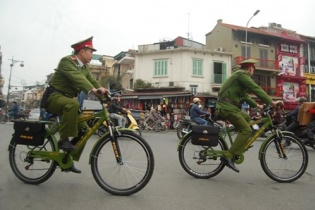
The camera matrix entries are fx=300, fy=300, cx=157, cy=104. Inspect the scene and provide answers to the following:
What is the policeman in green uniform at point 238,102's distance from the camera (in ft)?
15.1

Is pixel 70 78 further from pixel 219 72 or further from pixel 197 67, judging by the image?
pixel 219 72

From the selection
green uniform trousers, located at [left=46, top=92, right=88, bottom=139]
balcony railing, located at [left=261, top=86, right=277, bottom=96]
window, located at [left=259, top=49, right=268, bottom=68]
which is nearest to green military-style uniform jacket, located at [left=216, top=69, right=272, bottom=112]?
green uniform trousers, located at [left=46, top=92, right=88, bottom=139]

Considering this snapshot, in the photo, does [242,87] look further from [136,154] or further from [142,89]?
[142,89]

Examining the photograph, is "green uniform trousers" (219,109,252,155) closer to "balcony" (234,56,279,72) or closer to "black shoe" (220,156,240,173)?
"black shoe" (220,156,240,173)

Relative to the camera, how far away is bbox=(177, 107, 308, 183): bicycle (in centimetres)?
461

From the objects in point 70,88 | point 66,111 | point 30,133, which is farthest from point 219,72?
point 66,111

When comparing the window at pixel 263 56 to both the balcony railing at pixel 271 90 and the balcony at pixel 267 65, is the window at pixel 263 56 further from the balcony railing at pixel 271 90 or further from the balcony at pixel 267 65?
the balcony railing at pixel 271 90

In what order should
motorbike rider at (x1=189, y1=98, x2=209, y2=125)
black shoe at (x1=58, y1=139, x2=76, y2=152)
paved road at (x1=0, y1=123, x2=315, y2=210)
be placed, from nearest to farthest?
paved road at (x1=0, y1=123, x2=315, y2=210) → black shoe at (x1=58, y1=139, x2=76, y2=152) → motorbike rider at (x1=189, y1=98, x2=209, y2=125)

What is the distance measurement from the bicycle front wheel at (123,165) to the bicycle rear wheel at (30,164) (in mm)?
680

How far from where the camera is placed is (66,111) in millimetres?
3674

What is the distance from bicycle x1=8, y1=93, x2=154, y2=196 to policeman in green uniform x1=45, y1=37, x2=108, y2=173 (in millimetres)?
165

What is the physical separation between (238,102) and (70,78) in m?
2.67

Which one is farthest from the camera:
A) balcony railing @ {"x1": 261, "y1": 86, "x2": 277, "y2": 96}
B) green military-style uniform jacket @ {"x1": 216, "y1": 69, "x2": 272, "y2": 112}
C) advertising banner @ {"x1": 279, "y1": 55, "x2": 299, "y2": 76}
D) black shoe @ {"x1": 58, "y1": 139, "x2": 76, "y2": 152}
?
advertising banner @ {"x1": 279, "y1": 55, "x2": 299, "y2": 76}

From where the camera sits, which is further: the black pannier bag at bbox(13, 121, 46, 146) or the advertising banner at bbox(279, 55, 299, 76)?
the advertising banner at bbox(279, 55, 299, 76)
